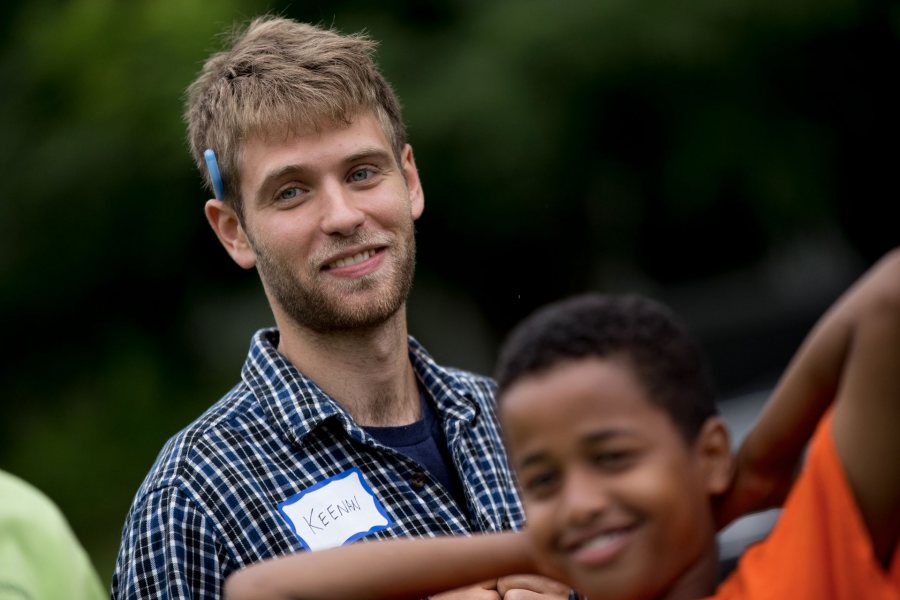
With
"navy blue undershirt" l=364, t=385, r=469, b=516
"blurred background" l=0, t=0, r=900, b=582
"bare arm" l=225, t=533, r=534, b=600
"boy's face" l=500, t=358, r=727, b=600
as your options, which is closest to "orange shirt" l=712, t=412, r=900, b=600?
"boy's face" l=500, t=358, r=727, b=600

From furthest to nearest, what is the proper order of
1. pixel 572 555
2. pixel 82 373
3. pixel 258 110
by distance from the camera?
pixel 82 373, pixel 258 110, pixel 572 555

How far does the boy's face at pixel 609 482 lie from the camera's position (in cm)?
189

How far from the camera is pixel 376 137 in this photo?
3174 millimetres

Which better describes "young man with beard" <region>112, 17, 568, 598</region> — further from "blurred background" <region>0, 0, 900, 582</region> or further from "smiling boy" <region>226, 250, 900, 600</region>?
"blurred background" <region>0, 0, 900, 582</region>

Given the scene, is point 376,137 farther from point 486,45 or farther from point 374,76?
point 486,45

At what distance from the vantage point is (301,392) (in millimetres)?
3006

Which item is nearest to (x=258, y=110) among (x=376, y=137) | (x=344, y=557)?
(x=376, y=137)

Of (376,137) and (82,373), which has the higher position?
(376,137)

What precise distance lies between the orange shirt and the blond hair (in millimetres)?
1577

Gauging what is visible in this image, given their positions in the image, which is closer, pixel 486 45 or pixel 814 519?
pixel 814 519

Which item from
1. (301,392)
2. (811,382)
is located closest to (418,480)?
(301,392)

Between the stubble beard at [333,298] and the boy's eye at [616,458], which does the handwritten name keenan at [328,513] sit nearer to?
the stubble beard at [333,298]

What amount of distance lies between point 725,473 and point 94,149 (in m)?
6.44

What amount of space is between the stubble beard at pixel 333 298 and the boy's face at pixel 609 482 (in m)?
1.16
